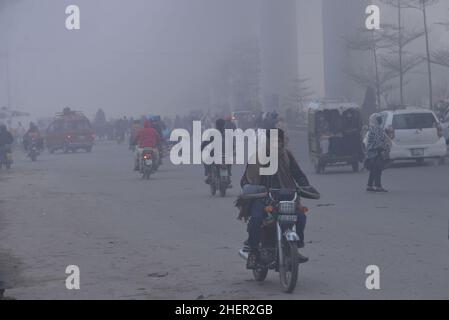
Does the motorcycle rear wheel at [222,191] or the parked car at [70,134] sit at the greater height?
the parked car at [70,134]

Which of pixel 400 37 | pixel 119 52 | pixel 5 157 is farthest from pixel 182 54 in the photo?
pixel 5 157

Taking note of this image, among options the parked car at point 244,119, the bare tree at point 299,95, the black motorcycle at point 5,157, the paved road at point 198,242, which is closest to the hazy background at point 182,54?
the bare tree at point 299,95

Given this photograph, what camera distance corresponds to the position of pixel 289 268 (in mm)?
10664

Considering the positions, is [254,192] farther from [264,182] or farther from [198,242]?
[198,242]

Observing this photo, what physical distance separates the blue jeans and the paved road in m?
0.44

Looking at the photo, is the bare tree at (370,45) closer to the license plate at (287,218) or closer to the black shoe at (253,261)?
the black shoe at (253,261)

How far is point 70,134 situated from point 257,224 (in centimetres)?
4696

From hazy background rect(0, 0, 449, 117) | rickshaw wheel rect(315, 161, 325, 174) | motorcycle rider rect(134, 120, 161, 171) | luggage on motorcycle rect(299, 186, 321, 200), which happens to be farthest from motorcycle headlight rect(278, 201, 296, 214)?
hazy background rect(0, 0, 449, 117)

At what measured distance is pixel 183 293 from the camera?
10852mm

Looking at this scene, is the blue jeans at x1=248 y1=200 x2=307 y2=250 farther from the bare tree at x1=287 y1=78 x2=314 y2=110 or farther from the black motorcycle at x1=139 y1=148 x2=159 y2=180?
the bare tree at x1=287 y1=78 x2=314 y2=110

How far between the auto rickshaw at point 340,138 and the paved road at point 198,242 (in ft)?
6.83

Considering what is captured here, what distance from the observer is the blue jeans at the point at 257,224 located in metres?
11.1

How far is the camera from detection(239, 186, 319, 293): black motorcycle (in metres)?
10.6

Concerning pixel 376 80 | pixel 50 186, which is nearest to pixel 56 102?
pixel 376 80
